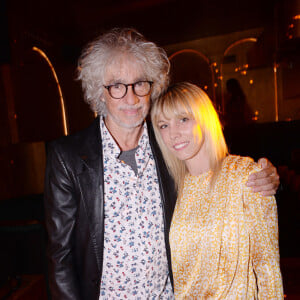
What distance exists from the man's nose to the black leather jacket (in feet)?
1.16

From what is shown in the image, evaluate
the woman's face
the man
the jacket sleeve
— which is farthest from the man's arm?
the jacket sleeve

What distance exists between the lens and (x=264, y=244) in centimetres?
114

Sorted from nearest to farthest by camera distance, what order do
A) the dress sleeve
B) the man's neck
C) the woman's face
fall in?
1. the dress sleeve
2. the woman's face
3. the man's neck

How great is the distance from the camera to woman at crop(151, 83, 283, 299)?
1.15 meters

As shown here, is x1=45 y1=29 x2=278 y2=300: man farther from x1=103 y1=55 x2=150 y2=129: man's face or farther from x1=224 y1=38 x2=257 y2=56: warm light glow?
x1=224 y1=38 x2=257 y2=56: warm light glow

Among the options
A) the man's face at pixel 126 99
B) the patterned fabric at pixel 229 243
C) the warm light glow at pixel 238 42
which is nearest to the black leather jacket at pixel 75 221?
the patterned fabric at pixel 229 243

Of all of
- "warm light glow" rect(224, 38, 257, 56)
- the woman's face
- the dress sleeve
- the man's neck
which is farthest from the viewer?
"warm light glow" rect(224, 38, 257, 56)

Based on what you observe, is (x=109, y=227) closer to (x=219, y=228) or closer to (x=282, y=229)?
(x=219, y=228)

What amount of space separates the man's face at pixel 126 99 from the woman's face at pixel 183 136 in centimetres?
17

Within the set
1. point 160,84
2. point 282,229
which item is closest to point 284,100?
point 282,229

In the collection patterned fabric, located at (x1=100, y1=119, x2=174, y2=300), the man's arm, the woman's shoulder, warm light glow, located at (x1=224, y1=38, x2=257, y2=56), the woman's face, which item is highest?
warm light glow, located at (x1=224, y1=38, x2=257, y2=56)

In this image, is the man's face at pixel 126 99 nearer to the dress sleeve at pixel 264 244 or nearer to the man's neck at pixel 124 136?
the man's neck at pixel 124 136

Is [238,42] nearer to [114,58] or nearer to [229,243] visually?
[114,58]

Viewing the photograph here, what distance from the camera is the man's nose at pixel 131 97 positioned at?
4.62ft
